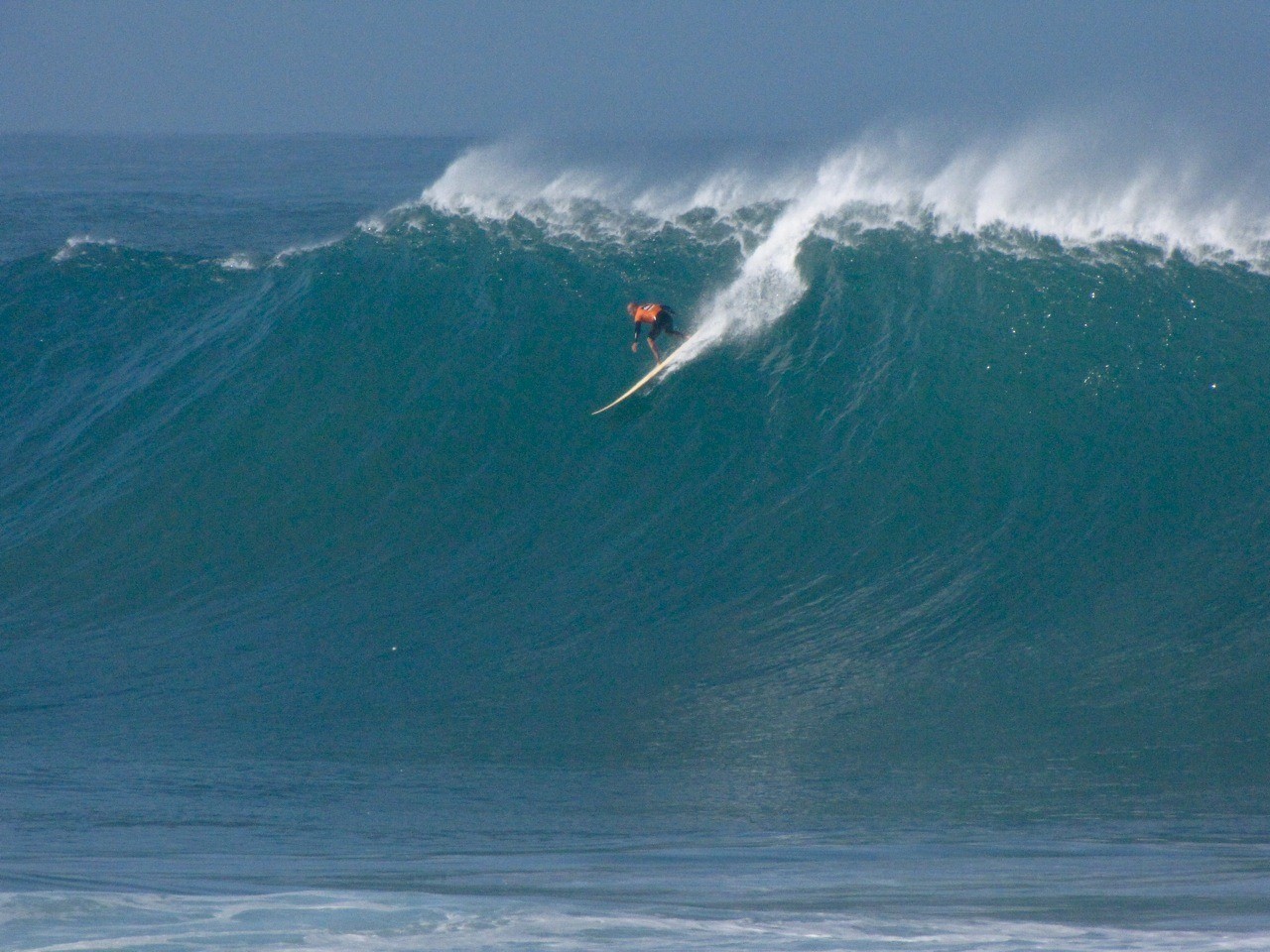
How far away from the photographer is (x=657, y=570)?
26.8ft

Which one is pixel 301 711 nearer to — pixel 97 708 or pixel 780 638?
pixel 97 708

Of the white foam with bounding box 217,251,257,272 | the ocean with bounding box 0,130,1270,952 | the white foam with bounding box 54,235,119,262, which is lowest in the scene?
the ocean with bounding box 0,130,1270,952

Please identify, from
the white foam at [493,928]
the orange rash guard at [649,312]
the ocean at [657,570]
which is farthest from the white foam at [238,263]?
the white foam at [493,928]

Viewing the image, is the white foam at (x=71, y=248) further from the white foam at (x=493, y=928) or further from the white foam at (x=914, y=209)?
the white foam at (x=493, y=928)

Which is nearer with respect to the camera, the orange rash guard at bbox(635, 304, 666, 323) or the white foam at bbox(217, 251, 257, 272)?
the orange rash guard at bbox(635, 304, 666, 323)

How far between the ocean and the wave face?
0.04 m

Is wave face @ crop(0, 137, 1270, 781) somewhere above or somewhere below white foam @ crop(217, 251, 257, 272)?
below

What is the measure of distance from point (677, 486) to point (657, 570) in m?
1.07

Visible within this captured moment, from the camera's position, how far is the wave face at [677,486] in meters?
6.54

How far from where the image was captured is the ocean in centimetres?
433

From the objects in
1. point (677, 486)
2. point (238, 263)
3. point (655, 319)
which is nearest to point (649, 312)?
point (655, 319)

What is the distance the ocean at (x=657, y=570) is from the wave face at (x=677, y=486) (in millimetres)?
37

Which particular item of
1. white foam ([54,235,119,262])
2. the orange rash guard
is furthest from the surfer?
white foam ([54,235,119,262])

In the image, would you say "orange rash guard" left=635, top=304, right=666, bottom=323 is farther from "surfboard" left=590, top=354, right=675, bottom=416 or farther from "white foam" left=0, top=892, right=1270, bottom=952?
"white foam" left=0, top=892, right=1270, bottom=952
